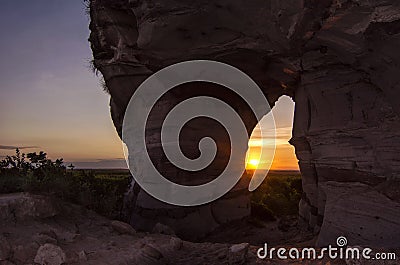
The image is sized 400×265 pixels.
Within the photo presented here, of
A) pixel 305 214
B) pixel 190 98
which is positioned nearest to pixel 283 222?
pixel 305 214

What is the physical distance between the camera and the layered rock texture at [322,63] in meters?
5.18

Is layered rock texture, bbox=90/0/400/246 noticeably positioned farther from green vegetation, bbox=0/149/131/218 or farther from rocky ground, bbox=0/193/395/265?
green vegetation, bbox=0/149/131/218

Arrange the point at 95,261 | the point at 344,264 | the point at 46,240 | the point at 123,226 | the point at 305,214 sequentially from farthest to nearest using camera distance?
1. the point at 305,214
2. the point at 123,226
3. the point at 46,240
4. the point at 95,261
5. the point at 344,264

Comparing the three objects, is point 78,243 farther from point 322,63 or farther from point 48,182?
point 322,63

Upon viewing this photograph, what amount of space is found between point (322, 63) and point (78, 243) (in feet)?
16.1

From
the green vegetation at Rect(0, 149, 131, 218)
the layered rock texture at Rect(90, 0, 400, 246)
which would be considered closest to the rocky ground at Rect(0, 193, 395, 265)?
the green vegetation at Rect(0, 149, 131, 218)

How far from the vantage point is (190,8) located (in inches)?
247

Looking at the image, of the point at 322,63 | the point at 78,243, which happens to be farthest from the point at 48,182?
the point at 322,63

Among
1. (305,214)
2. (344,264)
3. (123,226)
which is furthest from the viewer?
(305,214)

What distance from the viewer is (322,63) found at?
6.60 m

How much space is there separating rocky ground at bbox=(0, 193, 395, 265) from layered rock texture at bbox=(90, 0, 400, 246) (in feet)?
5.33

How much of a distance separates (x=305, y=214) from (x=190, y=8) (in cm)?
547

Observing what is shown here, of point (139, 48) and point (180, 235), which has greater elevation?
point (139, 48)

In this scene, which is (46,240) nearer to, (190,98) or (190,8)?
(190,8)
